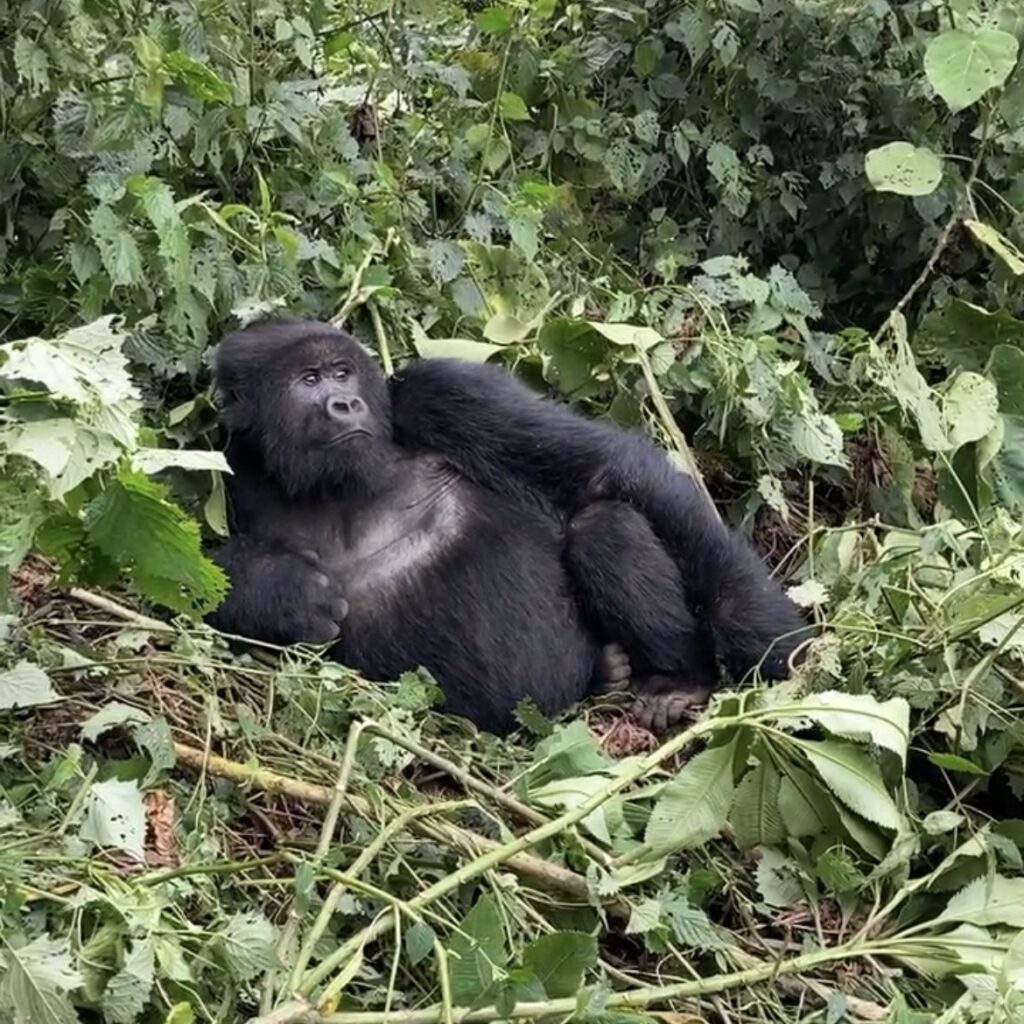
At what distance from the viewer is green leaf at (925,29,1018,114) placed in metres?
3.51

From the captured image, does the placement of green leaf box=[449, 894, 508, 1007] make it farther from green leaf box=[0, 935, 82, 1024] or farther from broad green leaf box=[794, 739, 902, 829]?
broad green leaf box=[794, 739, 902, 829]

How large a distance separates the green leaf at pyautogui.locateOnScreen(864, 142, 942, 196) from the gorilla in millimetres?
933

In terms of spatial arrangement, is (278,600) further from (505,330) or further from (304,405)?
(505,330)

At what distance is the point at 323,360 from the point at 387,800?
1265mm

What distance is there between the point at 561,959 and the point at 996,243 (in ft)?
8.17

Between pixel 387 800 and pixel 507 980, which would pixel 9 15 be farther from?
pixel 507 980

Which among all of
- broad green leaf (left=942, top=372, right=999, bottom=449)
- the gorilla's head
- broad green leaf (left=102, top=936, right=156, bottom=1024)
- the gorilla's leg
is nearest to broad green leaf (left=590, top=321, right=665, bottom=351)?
the gorilla's leg

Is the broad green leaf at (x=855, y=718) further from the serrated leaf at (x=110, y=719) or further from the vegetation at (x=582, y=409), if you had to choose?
the serrated leaf at (x=110, y=719)

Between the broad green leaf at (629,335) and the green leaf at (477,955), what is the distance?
1935 millimetres

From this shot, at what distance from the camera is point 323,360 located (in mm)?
3480

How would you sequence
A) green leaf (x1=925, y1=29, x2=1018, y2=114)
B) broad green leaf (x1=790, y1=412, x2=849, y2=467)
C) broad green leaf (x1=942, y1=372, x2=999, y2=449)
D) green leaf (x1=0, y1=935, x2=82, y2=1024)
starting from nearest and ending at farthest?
green leaf (x1=0, y1=935, x2=82, y2=1024) → broad green leaf (x1=942, y1=372, x2=999, y2=449) → green leaf (x1=925, y1=29, x2=1018, y2=114) → broad green leaf (x1=790, y1=412, x2=849, y2=467)

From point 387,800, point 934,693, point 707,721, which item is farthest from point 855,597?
point 387,800

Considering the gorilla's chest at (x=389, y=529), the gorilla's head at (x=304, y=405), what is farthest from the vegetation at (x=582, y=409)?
the gorilla's chest at (x=389, y=529)

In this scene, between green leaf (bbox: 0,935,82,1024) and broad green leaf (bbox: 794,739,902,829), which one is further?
broad green leaf (bbox: 794,739,902,829)
